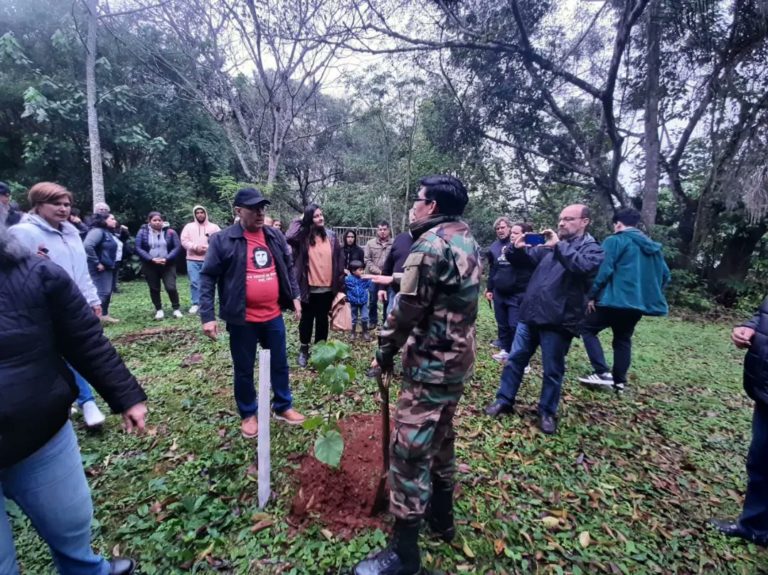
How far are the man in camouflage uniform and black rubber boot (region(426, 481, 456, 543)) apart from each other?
28cm

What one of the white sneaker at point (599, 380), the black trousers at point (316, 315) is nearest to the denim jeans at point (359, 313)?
the black trousers at point (316, 315)

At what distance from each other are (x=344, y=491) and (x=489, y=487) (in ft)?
3.47

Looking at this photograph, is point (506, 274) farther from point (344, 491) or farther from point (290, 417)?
point (344, 491)

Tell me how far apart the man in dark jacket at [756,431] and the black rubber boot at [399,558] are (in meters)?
2.05

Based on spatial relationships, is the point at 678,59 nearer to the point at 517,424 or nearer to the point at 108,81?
the point at 517,424

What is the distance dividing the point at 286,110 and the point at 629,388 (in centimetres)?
1304

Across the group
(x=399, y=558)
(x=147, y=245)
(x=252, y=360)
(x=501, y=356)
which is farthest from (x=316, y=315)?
(x=147, y=245)

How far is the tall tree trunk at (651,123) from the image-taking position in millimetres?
9734

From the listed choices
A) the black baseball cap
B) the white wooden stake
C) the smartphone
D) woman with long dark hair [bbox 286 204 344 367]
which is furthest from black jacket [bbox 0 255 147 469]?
the smartphone

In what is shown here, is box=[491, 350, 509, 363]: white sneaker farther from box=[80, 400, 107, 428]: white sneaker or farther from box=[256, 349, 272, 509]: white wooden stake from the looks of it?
box=[80, 400, 107, 428]: white sneaker

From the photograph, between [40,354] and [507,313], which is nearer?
[40,354]

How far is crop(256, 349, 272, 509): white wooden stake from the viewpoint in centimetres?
233

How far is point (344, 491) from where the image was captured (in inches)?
101

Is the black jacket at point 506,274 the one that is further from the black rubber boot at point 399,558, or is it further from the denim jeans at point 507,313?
the black rubber boot at point 399,558
